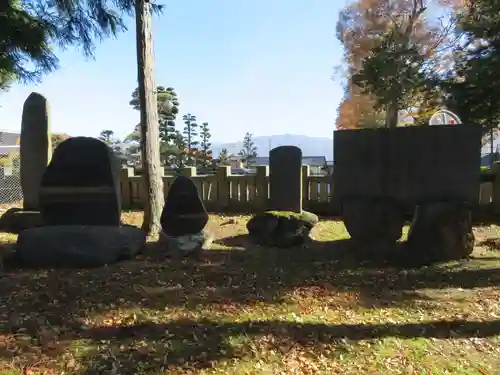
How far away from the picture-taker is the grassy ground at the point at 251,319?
286cm

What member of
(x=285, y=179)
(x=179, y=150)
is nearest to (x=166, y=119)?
(x=179, y=150)

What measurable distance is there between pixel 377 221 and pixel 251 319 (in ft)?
10.2

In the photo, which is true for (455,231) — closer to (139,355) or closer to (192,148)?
(139,355)

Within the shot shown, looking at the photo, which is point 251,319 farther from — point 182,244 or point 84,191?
point 84,191

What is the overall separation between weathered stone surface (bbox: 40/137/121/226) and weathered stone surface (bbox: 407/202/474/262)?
4302 millimetres

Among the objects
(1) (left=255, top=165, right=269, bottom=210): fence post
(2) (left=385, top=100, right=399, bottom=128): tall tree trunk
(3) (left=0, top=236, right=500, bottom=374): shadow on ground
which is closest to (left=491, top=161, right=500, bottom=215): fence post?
(3) (left=0, top=236, right=500, bottom=374): shadow on ground

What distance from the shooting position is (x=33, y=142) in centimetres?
829

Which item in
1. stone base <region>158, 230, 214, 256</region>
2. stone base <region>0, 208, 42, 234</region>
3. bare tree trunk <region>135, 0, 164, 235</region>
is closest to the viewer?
stone base <region>158, 230, 214, 256</region>

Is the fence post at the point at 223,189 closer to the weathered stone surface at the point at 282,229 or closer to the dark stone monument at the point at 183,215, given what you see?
the weathered stone surface at the point at 282,229

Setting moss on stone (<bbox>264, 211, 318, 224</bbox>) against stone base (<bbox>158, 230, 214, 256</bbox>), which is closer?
stone base (<bbox>158, 230, 214, 256</bbox>)

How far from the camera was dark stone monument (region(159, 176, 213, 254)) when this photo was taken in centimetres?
607

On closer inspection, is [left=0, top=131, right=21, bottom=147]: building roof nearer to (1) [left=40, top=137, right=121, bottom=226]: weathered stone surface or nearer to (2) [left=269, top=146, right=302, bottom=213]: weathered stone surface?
(1) [left=40, top=137, right=121, bottom=226]: weathered stone surface

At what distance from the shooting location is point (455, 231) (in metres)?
5.62

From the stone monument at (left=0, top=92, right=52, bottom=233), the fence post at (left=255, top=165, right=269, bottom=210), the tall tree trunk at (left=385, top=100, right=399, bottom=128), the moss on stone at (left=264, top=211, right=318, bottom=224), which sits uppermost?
the tall tree trunk at (left=385, top=100, right=399, bottom=128)
